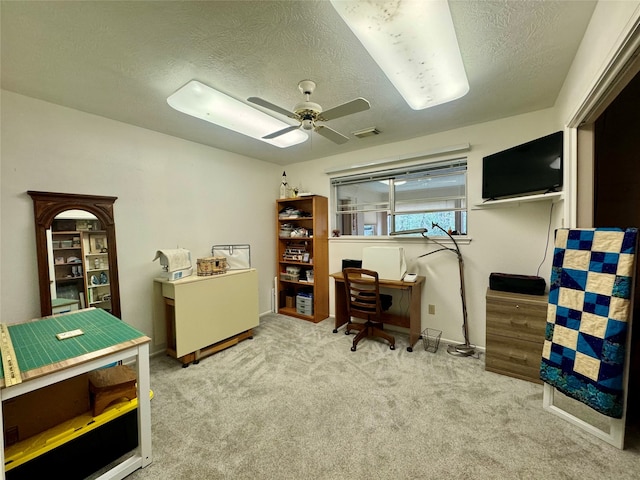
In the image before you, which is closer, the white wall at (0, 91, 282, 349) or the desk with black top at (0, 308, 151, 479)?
the desk with black top at (0, 308, 151, 479)

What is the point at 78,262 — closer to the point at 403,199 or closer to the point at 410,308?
the point at 410,308

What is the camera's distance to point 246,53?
5.14 feet

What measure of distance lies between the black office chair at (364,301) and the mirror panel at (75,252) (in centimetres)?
242

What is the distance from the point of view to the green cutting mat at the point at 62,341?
1.22 m

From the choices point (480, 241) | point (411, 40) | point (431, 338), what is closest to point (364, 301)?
point (431, 338)

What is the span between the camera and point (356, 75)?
1783 mm

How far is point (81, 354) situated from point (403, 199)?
3.32 m

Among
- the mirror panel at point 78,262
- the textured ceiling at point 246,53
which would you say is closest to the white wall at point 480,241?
the textured ceiling at point 246,53

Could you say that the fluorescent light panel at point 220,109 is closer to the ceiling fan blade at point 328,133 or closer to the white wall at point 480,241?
the ceiling fan blade at point 328,133

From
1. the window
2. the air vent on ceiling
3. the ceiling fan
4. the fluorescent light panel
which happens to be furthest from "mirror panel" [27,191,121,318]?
the window

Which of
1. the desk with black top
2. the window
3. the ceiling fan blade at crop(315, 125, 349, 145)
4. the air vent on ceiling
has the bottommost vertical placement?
the desk with black top

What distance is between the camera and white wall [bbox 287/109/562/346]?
8.02 feet

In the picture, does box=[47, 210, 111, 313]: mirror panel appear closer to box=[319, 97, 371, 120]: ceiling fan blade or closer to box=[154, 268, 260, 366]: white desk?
box=[154, 268, 260, 366]: white desk

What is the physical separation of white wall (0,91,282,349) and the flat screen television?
119 inches
